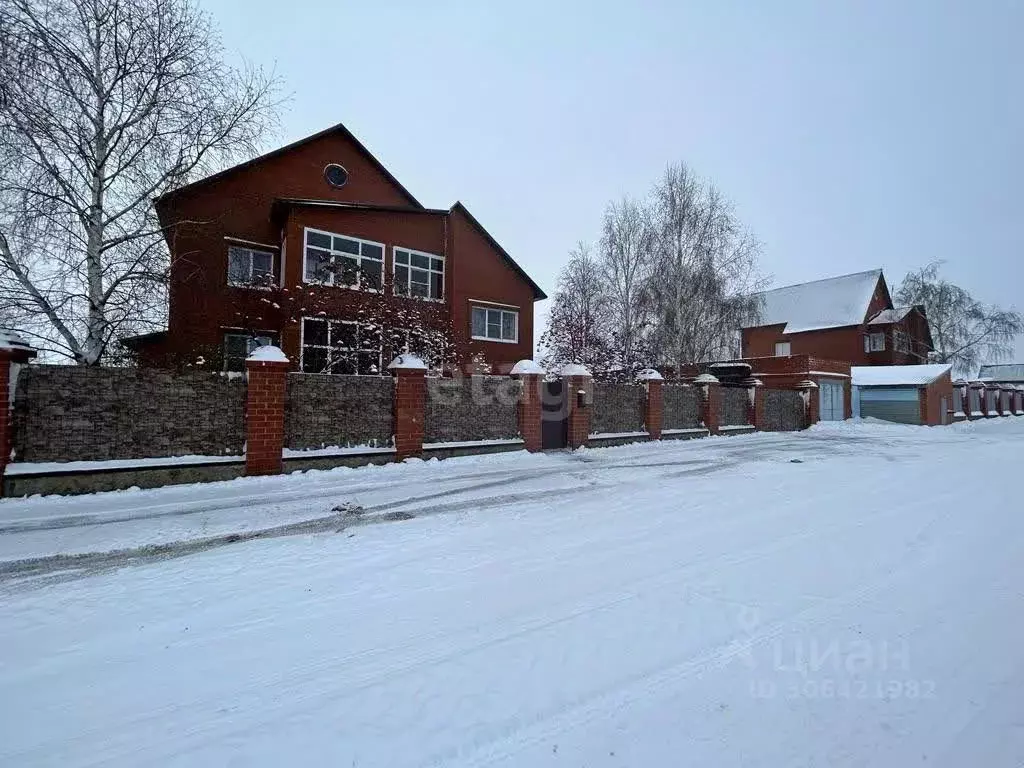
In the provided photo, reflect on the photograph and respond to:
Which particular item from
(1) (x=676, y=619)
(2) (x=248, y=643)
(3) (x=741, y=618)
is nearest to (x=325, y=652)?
(2) (x=248, y=643)

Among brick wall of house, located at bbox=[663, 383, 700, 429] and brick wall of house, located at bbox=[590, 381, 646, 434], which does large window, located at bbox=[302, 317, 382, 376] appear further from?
brick wall of house, located at bbox=[663, 383, 700, 429]

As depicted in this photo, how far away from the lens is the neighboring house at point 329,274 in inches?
560

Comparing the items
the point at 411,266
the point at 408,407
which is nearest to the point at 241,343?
the point at 411,266

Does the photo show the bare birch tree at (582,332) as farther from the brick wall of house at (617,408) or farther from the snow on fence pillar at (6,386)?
the snow on fence pillar at (6,386)

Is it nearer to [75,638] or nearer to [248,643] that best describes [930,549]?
[248,643]

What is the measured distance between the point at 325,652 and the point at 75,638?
5.94 ft

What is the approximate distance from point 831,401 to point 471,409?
2421 cm

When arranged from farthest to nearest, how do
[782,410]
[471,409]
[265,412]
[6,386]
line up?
[782,410]
[471,409]
[265,412]
[6,386]

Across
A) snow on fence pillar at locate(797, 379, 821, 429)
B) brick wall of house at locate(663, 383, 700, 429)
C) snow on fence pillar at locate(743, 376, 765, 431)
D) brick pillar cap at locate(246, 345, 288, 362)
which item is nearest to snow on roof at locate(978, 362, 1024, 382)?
snow on fence pillar at locate(797, 379, 821, 429)

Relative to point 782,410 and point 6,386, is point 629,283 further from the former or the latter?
point 6,386

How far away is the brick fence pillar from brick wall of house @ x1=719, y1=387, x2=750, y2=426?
1539cm

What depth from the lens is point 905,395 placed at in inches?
1089

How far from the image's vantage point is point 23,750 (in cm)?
226

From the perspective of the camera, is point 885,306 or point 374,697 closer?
point 374,697
